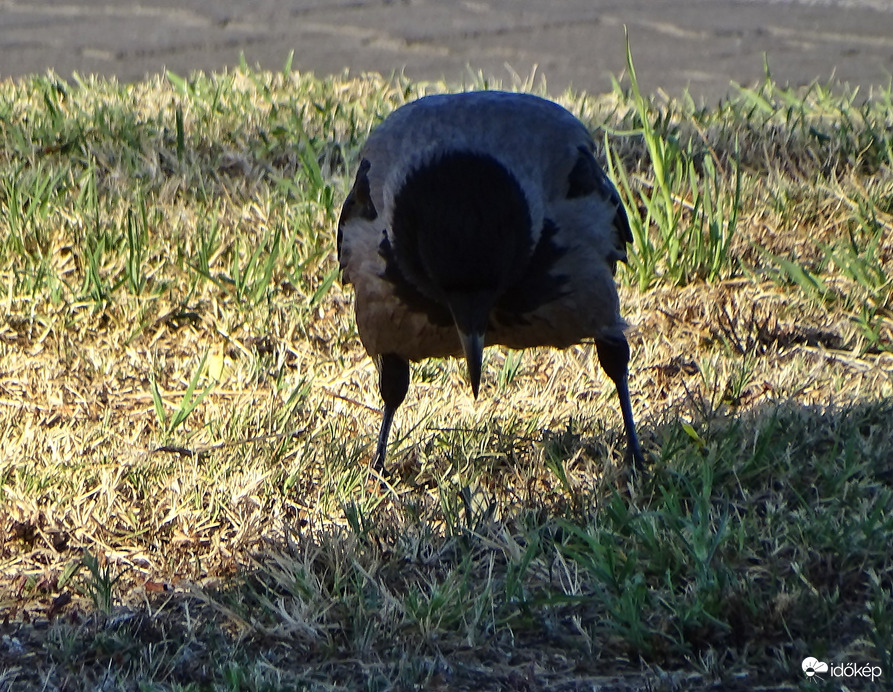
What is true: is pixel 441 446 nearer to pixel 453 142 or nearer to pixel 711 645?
pixel 453 142

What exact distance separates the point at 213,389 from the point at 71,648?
1.43 metres

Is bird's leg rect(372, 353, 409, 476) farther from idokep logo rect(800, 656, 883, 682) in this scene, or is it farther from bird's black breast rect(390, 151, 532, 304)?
idokep logo rect(800, 656, 883, 682)

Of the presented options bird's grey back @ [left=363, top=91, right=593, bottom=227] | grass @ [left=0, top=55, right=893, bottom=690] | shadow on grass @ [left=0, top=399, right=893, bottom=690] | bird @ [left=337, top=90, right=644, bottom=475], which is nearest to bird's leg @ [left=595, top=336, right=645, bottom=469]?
bird @ [left=337, top=90, right=644, bottom=475]

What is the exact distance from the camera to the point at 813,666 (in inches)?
96.3

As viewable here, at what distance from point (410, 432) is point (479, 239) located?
924 millimetres

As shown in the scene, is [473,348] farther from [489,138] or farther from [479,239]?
[489,138]

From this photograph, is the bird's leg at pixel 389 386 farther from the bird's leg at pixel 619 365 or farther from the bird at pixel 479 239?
the bird's leg at pixel 619 365

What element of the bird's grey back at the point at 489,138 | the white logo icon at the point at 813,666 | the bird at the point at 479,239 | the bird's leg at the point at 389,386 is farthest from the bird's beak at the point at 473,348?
the white logo icon at the point at 813,666

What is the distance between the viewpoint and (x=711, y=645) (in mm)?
2553

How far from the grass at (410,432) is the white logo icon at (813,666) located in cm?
4

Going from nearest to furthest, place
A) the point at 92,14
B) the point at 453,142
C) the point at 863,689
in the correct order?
the point at 863,689 → the point at 453,142 → the point at 92,14

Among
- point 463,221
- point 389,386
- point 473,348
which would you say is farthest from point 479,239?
point 389,386

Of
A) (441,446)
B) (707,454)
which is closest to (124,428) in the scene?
(441,446)

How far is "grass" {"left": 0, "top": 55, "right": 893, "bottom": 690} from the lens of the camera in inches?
103
